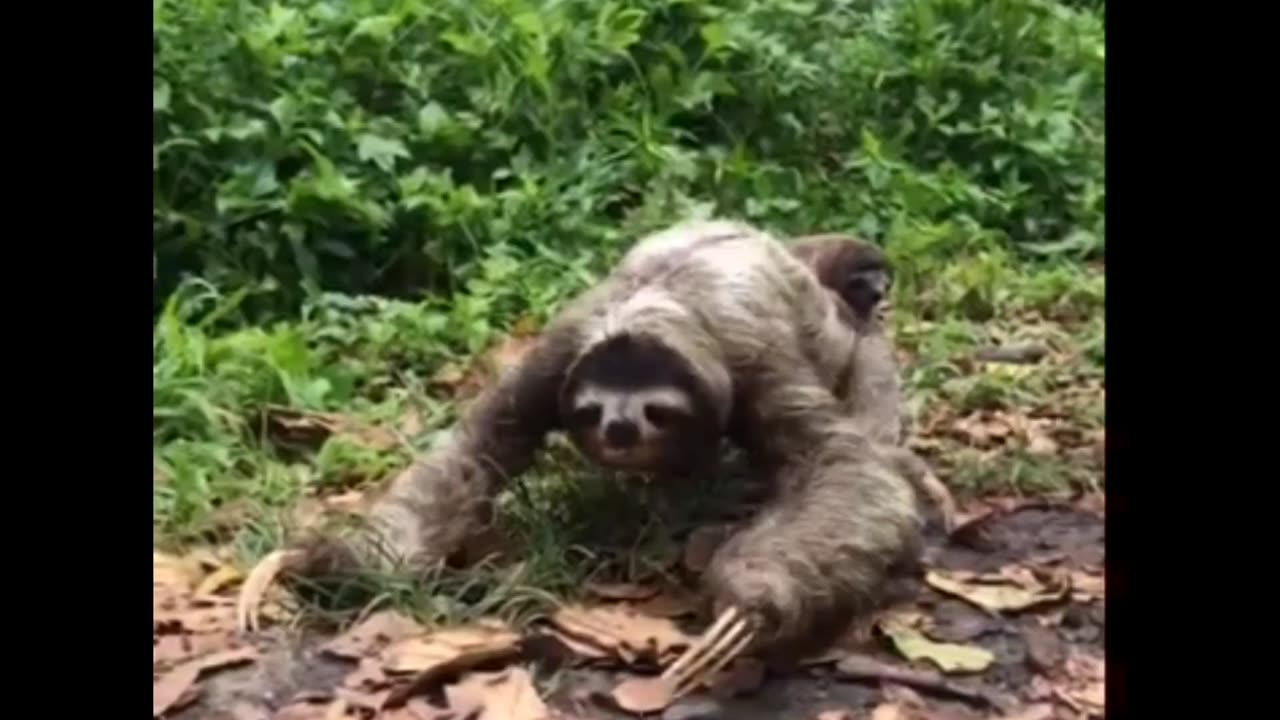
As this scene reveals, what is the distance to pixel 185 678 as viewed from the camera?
5.68ft

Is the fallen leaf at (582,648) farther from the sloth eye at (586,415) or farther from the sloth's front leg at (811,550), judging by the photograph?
the sloth eye at (586,415)

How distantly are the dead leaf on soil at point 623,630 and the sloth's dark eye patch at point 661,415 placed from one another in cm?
13

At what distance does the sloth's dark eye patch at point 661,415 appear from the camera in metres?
1.73

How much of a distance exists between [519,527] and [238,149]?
37 cm

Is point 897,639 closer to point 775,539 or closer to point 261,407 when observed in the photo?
point 775,539

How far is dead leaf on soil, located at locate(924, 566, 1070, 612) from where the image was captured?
1.73 m

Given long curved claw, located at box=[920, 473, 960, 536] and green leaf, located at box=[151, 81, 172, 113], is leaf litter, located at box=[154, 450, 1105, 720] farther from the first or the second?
green leaf, located at box=[151, 81, 172, 113]

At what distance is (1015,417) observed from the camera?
1782 mm

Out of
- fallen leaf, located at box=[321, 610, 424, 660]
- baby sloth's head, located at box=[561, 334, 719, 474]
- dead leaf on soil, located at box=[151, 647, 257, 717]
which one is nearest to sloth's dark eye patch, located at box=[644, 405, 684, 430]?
baby sloth's head, located at box=[561, 334, 719, 474]

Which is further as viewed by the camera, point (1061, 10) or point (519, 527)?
point (1061, 10)

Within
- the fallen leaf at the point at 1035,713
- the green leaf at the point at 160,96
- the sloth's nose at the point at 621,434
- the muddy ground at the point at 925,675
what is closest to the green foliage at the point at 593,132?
the green leaf at the point at 160,96

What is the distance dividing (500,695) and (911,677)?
0.93 ft

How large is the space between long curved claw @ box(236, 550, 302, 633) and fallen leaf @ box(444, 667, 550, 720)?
0.48 ft
